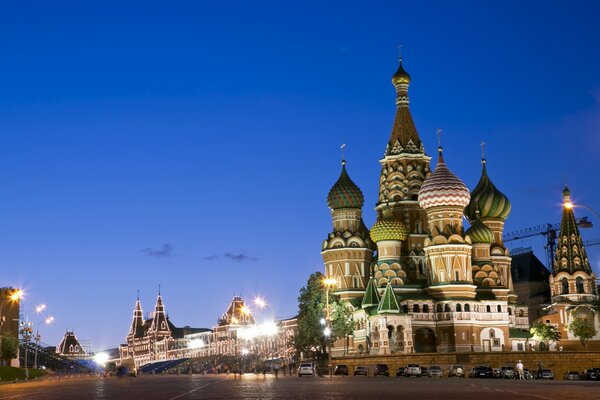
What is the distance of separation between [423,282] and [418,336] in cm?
649

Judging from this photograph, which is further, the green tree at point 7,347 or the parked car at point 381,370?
the green tree at point 7,347

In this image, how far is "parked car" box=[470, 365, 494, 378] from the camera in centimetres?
5554

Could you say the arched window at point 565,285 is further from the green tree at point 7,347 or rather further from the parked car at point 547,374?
the green tree at point 7,347

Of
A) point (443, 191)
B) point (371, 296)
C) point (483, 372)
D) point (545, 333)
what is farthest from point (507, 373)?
point (545, 333)

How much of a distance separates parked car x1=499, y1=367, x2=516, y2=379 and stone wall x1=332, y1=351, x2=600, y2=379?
1.99m

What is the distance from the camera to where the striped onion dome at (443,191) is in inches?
3748

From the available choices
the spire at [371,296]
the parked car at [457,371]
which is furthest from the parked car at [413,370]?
the spire at [371,296]

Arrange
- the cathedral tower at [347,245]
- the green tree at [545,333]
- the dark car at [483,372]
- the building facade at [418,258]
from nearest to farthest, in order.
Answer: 1. the dark car at [483,372]
2. the building facade at [418,258]
3. the green tree at [545,333]
4. the cathedral tower at [347,245]

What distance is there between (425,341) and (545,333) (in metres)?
15.5

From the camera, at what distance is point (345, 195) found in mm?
104312

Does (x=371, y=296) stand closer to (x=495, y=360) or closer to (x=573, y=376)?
(x=495, y=360)

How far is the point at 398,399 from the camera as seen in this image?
26.3m

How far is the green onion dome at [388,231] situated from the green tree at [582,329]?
2206 cm

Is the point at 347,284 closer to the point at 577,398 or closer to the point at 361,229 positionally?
the point at 361,229
